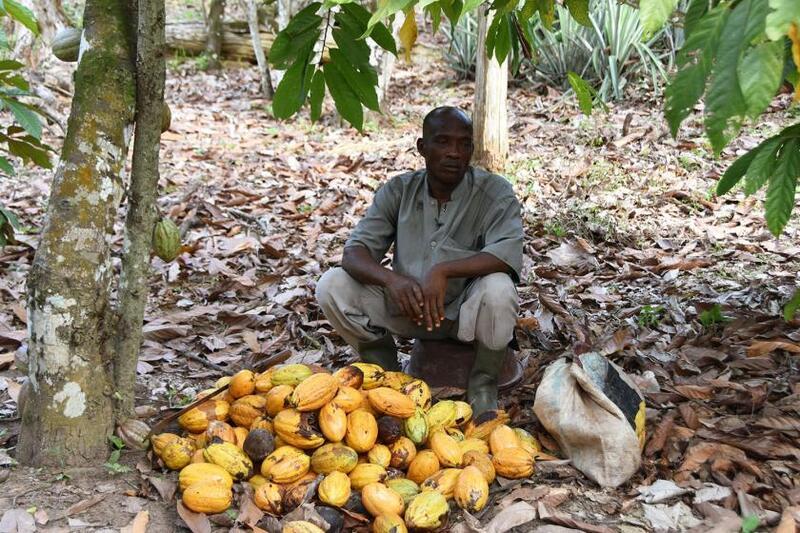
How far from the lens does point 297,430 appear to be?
91.3 inches

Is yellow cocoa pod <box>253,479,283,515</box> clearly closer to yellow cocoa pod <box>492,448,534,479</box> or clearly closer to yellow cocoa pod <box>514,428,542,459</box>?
yellow cocoa pod <box>492,448,534,479</box>

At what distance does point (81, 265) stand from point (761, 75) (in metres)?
1.86

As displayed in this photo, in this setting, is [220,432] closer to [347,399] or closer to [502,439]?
[347,399]

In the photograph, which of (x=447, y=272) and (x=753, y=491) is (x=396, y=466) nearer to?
(x=447, y=272)

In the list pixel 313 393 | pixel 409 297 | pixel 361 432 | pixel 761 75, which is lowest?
pixel 361 432

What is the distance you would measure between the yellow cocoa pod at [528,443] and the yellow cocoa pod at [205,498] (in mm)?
934

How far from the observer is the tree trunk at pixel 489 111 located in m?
5.01

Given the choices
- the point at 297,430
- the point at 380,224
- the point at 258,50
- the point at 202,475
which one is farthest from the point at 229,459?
the point at 258,50

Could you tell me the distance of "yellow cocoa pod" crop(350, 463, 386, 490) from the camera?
226cm

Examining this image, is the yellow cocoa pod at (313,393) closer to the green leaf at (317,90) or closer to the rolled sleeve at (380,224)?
the rolled sleeve at (380,224)

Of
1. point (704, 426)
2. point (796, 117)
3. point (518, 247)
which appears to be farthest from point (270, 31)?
point (704, 426)

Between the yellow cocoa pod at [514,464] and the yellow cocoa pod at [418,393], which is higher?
the yellow cocoa pod at [418,393]

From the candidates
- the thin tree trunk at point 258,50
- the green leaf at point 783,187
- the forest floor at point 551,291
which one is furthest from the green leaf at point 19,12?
the thin tree trunk at point 258,50

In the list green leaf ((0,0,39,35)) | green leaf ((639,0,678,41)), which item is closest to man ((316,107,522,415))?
green leaf ((0,0,39,35))
